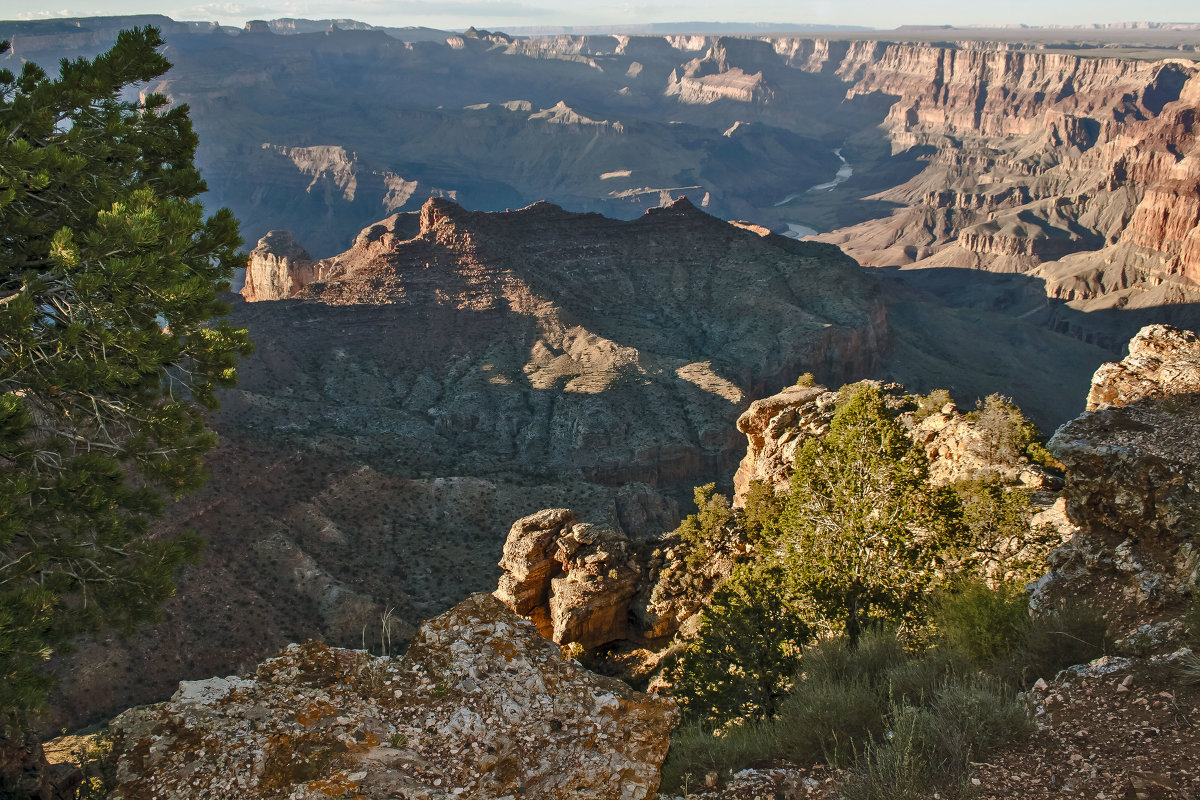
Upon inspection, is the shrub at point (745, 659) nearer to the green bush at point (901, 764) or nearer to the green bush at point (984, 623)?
the green bush at point (984, 623)

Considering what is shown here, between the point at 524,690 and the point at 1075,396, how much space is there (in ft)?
305

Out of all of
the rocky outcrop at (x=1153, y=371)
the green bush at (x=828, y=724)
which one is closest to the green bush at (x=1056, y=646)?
the green bush at (x=828, y=724)

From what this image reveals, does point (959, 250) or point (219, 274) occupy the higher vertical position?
point (219, 274)

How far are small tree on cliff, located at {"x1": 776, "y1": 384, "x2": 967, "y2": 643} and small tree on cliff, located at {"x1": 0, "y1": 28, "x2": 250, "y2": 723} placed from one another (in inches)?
448

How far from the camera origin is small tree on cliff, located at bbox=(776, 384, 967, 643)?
16109 mm

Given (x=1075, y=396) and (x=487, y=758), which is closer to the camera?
(x=487, y=758)

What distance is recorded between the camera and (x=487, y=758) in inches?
424

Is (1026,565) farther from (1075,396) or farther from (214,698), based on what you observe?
(1075,396)

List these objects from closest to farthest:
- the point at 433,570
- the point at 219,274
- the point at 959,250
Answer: the point at 219,274, the point at 433,570, the point at 959,250

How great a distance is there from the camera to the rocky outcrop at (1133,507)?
1260 centimetres

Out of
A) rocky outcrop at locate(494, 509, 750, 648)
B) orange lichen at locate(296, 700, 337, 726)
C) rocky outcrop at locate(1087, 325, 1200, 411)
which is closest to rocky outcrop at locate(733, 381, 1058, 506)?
rocky outcrop at locate(1087, 325, 1200, 411)

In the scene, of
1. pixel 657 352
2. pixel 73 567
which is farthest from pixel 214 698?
pixel 657 352

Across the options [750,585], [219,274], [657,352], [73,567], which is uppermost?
[219,274]

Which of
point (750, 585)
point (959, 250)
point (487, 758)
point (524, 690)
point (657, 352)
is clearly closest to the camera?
point (487, 758)
